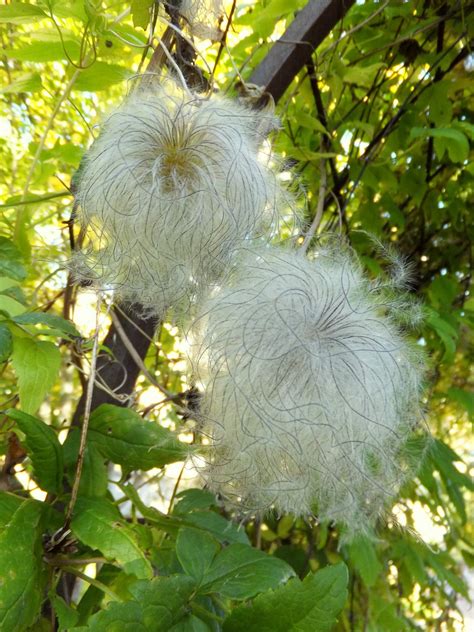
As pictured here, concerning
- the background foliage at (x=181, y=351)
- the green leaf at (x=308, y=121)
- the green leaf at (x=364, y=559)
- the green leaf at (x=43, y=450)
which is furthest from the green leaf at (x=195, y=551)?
the green leaf at (x=308, y=121)

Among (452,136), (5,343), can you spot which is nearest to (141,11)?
(5,343)

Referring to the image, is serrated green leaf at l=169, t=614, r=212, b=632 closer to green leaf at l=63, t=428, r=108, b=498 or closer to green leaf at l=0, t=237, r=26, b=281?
green leaf at l=63, t=428, r=108, b=498

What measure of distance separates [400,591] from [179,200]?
935 millimetres

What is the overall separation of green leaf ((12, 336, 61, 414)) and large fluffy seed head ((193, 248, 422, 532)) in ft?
0.38

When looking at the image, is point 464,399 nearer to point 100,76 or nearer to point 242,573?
point 242,573

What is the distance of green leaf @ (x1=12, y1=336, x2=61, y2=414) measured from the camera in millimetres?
461

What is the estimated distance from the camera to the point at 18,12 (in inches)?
20.5

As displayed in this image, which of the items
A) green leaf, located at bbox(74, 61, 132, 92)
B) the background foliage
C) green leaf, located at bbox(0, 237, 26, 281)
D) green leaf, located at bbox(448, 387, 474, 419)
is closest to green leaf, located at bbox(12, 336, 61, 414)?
the background foliage

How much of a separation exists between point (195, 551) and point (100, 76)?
42 cm

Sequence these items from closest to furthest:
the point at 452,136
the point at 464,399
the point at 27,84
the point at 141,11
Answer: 1. the point at 141,11
2. the point at 27,84
3. the point at 452,136
4. the point at 464,399

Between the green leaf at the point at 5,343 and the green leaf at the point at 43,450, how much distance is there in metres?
0.04

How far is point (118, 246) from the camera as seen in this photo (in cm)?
→ 44

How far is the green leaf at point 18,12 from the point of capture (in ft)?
1.70

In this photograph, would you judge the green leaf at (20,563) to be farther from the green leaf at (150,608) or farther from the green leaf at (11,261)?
the green leaf at (11,261)
